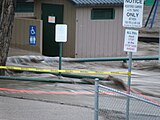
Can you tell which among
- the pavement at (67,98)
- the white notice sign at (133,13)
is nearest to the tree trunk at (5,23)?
the pavement at (67,98)

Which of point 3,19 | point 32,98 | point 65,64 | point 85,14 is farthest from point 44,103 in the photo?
point 85,14

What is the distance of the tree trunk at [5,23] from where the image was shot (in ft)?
39.0

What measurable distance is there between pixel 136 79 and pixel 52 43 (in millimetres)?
5273

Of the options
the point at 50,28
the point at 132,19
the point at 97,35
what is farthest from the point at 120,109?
the point at 50,28

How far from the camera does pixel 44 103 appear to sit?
32.0 ft

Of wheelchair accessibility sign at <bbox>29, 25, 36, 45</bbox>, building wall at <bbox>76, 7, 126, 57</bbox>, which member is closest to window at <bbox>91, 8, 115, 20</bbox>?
building wall at <bbox>76, 7, 126, 57</bbox>

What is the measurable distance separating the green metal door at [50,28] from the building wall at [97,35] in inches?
32.8

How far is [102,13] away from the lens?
1722 cm

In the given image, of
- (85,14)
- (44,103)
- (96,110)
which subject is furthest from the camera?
(85,14)

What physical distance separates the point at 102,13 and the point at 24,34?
2969 mm

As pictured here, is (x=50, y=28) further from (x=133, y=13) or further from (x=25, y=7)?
(x=133, y=13)

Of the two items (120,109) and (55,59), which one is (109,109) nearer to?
(120,109)

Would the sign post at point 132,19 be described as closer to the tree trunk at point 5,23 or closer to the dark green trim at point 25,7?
the tree trunk at point 5,23

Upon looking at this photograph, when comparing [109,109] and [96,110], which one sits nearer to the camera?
[96,110]
